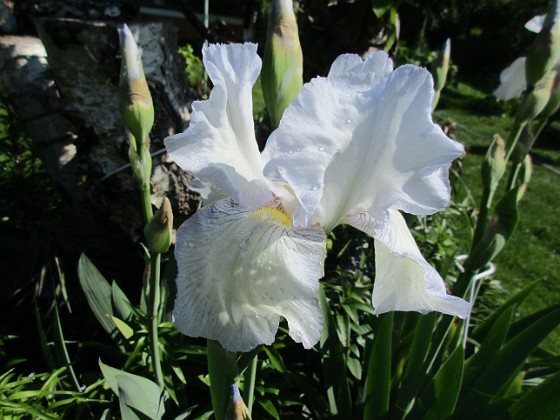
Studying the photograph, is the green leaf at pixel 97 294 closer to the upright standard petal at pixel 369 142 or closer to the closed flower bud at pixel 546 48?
the upright standard petal at pixel 369 142

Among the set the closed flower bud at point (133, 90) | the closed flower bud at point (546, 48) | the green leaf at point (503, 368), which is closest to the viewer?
the closed flower bud at point (133, 90)

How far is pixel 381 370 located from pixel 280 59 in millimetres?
869

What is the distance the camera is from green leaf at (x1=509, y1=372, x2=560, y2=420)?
1.06m

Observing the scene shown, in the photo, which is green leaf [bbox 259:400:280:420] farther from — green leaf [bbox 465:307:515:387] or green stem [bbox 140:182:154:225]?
green stem [bbox 140:182:154:225]

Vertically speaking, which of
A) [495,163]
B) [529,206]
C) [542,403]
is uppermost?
[495,163]

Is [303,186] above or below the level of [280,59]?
below

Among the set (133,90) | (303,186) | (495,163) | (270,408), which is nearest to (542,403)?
(495,163)

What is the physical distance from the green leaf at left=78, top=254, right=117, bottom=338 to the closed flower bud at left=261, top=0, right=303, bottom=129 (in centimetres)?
101

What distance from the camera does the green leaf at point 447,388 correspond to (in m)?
1.17

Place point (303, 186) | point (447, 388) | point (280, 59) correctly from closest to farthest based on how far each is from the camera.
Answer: point (303, 186)
point (280, 59)
point (447, 388)

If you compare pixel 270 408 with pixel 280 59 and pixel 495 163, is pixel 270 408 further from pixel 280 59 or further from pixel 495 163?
pixel 280 59

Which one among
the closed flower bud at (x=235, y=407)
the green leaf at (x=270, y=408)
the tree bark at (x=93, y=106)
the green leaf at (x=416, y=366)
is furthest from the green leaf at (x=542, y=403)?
the tree bark at (x=93, y=106)

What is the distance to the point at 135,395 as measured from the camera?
114cm

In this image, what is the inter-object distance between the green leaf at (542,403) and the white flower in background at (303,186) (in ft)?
1.74
